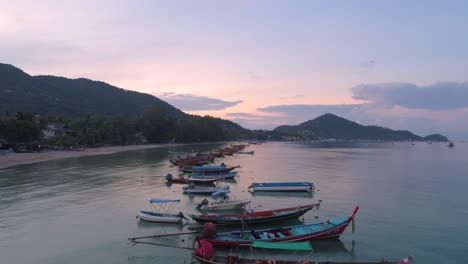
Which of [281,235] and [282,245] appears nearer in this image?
[282,245]

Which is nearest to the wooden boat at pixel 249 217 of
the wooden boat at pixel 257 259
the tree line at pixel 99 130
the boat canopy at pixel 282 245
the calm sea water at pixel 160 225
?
the calm sea water at pixel 160 225

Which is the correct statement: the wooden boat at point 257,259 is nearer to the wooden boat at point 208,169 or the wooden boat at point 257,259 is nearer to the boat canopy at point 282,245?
the boat canopy at point 282,245

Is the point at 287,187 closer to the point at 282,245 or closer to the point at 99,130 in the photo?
the point at 282,245

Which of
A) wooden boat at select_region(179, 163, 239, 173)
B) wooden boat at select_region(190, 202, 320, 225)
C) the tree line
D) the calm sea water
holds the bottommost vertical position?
the calm sea water

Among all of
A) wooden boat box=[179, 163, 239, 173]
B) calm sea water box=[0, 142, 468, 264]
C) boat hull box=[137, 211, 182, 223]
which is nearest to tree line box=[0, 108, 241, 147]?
calm sea water box=[0, 142, 468, 264]

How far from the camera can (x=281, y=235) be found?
25141 mm

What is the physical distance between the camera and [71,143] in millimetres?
115500

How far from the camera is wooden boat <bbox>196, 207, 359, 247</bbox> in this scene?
24.0m

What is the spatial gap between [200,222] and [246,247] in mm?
5912

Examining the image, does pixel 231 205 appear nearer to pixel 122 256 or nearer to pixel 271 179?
pixel 122 256

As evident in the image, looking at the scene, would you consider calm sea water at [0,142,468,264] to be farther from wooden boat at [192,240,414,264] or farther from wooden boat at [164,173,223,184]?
wooden boat at [164,173,223,184]

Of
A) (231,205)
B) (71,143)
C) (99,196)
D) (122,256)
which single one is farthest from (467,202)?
(71,143)

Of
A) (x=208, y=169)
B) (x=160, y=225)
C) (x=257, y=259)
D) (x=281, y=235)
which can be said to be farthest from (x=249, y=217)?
(x=208, y=169)

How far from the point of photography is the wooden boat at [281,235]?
24.0m
